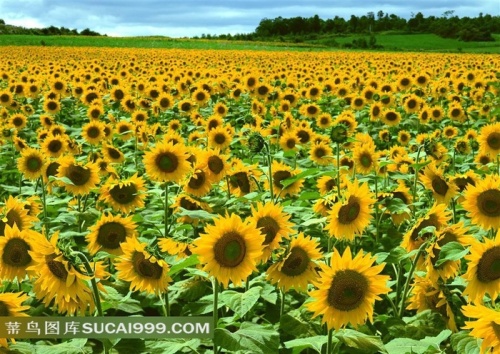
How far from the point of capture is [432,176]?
4.61 m

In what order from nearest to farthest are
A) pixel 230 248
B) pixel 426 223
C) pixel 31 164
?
1. pixel 230 248
2. pixel 426 223
3. pixel 31 164

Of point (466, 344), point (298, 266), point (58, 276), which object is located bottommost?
point (466, 344)

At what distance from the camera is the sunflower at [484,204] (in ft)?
12.4

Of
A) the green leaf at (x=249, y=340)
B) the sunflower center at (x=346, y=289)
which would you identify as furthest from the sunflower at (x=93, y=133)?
the sunflower center at (x=346, y=289)

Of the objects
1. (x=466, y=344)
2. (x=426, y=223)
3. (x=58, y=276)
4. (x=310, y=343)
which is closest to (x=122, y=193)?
(x=58, y=276)

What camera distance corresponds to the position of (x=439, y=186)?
4.55 m

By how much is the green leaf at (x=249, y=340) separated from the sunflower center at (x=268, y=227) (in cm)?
44

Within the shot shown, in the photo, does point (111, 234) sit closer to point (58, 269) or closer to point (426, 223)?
point (58, 269)

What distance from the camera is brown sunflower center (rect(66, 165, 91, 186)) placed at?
4.76 m

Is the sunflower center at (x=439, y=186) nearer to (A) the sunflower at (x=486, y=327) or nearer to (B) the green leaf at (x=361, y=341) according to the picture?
(B) the green leaf at (x=361, y=341)

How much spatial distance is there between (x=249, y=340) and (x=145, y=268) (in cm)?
70

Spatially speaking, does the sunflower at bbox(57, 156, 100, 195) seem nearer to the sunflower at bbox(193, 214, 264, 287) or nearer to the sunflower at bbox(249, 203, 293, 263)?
the sunflower at bbox(249, 203, 293, 263)

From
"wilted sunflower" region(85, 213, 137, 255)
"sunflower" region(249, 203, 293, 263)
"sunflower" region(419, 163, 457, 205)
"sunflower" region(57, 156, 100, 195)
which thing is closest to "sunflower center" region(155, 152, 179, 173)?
"sunflower" region(57, 156, 100, 195)

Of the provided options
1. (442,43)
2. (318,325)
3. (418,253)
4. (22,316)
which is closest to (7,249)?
(22,316)
